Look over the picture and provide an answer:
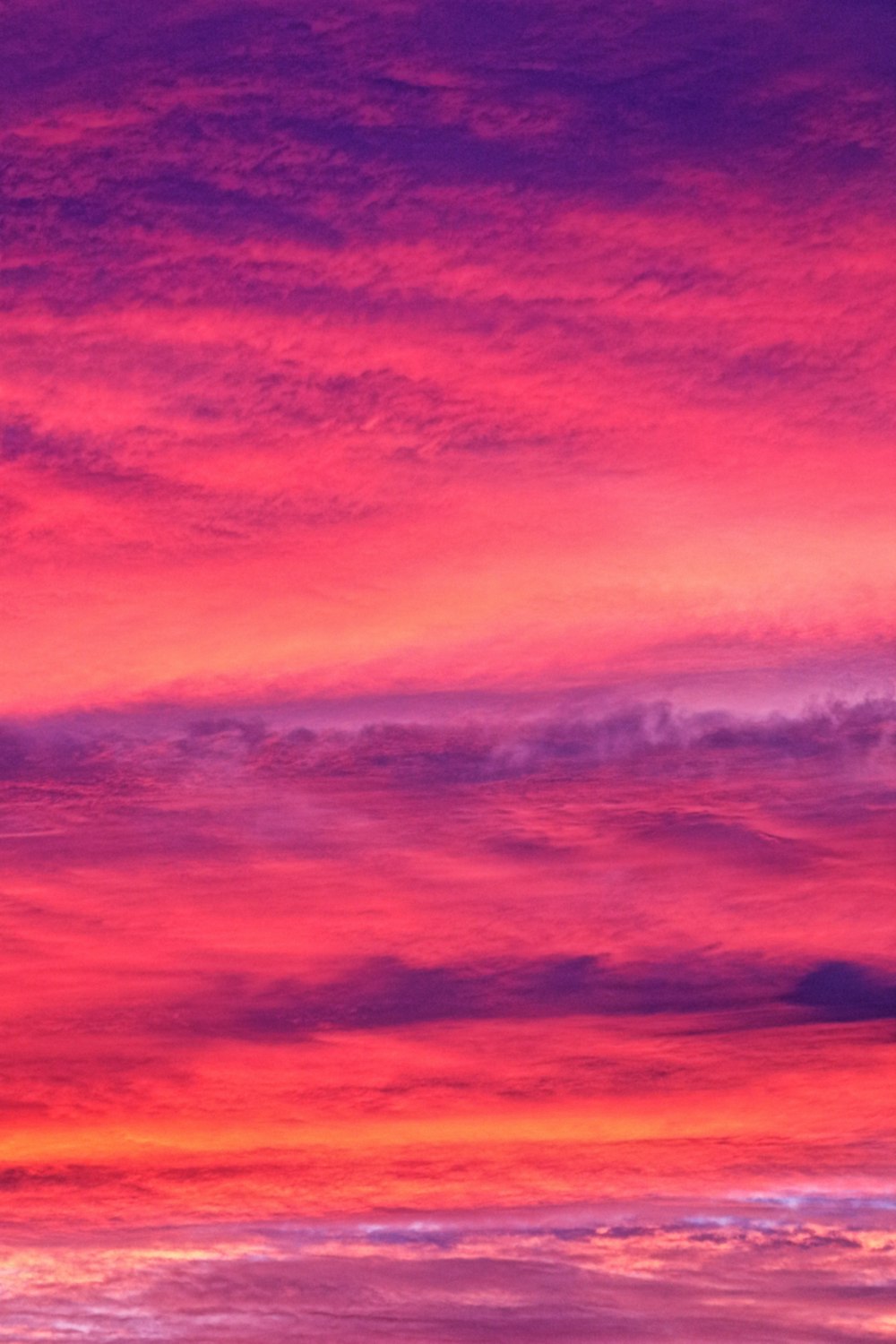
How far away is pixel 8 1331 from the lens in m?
24.7

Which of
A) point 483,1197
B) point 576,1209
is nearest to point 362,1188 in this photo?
point 483,1197

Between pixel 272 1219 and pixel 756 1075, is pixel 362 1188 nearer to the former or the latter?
pixel 272 1219

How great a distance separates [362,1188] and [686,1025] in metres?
4.81

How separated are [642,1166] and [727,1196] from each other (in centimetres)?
162

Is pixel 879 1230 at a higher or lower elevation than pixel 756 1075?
lower

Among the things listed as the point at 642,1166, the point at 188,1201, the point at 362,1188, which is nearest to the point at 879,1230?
the point at 642,1166

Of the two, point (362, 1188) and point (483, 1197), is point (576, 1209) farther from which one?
point (362, 1188)

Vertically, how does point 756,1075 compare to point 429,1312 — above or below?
above

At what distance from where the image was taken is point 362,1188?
72.1ft

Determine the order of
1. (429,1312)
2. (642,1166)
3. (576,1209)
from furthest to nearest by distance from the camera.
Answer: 1. (429,1312)
2. (576,1209)
3. (642,1166)

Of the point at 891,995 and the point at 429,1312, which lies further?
the point at 429,1312

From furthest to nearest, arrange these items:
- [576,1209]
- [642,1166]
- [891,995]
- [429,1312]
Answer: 1. [429,1312]
2. [576,1209]
3. [642,1166]
4. [891,995]

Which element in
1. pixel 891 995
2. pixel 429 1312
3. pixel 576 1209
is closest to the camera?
pixel 891 995

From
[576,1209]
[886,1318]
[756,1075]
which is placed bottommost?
[886,1318]
